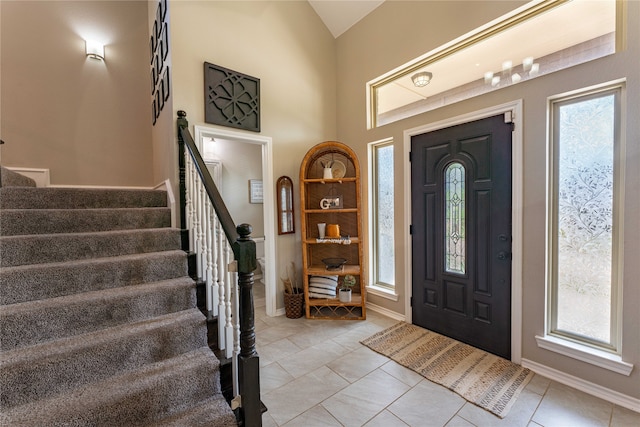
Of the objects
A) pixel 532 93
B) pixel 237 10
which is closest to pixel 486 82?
pixel 532 93

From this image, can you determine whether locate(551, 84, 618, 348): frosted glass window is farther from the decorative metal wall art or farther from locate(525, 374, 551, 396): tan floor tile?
the decorative metal wall art

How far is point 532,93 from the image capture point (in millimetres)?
2051

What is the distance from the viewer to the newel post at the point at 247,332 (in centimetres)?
133

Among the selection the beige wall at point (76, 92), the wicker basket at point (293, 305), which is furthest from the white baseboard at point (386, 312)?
the beige wall at point (76, 92)

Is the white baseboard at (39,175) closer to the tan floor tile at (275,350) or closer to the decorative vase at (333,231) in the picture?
the tan floor tile at (275,350)

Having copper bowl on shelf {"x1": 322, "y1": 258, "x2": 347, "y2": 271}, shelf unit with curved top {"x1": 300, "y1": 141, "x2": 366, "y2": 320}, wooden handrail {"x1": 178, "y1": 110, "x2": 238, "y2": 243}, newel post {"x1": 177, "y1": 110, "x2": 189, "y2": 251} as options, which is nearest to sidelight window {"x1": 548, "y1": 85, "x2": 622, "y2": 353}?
shelf unit with curved top {"x1": 300, "y1": 141, "x2": 366, "y2": 320}

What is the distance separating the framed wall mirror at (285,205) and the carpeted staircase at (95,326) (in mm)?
1338

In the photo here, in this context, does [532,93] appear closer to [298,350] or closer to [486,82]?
[486,82]

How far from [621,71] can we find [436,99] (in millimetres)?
Result: 1271

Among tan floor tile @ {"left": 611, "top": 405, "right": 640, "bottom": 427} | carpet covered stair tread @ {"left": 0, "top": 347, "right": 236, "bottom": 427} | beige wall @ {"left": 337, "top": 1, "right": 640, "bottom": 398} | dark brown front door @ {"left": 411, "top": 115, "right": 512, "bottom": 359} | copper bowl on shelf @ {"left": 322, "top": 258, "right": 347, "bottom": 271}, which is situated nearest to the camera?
carpet covered stair tread @ {"left": 0, "top": 347, "right": 236, "bottom": 427}

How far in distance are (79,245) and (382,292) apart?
2818 mm

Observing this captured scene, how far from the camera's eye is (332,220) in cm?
351

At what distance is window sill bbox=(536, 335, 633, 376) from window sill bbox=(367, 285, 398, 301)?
131 centimetres

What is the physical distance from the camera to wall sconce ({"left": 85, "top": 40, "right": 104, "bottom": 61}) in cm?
316
